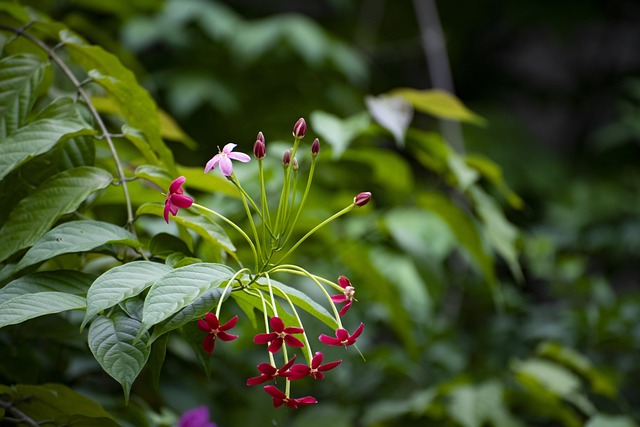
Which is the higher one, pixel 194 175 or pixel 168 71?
pixel 194 175

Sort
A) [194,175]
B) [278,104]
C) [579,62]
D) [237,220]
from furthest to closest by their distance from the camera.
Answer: [579,62] < [278,104] < [237,220] < [194,175]

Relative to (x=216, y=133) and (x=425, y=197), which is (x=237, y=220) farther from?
(x=216, y=133)

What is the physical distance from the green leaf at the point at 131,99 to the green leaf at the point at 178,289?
27 cm

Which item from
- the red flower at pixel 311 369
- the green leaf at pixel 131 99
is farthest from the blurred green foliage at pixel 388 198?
the red flower at pixel 311 369

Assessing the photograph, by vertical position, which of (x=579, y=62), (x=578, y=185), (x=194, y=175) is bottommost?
(x=578, y=185)

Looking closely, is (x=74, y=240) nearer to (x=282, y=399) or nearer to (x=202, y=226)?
(x=202, y=226)

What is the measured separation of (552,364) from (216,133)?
49.6 inches

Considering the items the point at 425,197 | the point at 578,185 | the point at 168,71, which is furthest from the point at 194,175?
the point at 578,185

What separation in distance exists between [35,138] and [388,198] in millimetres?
1151

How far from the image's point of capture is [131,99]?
0.76 m

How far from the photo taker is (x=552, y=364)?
4.57ft

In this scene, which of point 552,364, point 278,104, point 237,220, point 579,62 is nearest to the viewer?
point 237,220

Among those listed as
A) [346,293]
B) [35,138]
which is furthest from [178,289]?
[35,138]

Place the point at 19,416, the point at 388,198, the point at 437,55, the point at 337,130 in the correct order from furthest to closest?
1. the point at 437,55
2. the point at 388,198
3. the point at 337,130
4. the point at 19,416
